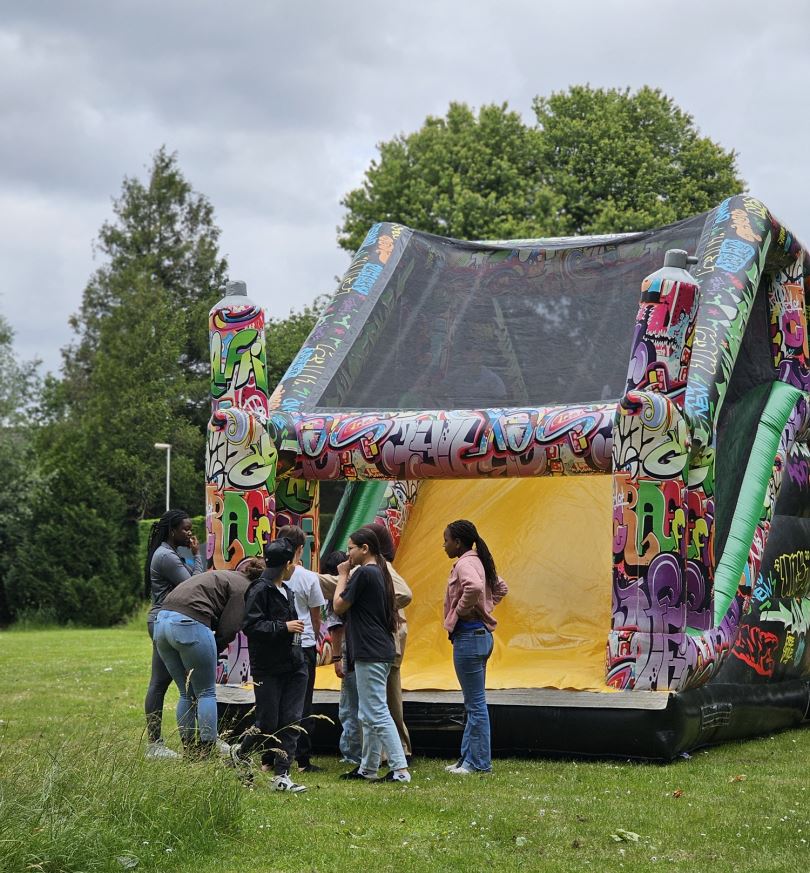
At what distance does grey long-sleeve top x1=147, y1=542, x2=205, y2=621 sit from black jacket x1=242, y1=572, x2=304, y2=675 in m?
1.17

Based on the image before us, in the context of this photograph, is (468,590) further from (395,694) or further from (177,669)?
(177,669)

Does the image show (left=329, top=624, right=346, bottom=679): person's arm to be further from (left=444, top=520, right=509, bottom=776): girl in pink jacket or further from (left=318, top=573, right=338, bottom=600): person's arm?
(left=444, top=520, right=509, bottom=776): girl in pink jacket

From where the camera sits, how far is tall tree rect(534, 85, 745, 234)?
29.2m

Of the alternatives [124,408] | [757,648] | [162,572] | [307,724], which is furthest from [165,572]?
[124,408]

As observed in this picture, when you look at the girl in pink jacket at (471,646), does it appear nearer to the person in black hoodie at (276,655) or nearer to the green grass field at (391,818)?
the green grass field at (391,818)

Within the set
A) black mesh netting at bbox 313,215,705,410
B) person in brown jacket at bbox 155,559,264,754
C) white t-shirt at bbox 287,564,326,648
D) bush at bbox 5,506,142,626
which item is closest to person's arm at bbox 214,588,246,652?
person in brown jacket at bbox 155,559,264,754

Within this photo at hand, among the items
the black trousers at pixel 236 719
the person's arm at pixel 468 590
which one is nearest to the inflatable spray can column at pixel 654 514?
the person's arm at pixel 468 590

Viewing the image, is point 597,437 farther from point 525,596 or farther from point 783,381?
point 783,381

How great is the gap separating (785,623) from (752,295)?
8.87 feet

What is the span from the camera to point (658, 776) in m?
8.13

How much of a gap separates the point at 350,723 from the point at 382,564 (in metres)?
1.17

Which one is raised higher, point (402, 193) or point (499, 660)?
point (402, 193)

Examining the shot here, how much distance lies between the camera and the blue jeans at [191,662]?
25.4ft

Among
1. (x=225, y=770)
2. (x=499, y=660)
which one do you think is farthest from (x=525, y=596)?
(x=225, y=770)
